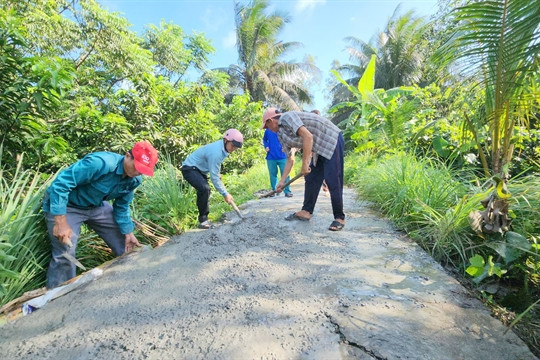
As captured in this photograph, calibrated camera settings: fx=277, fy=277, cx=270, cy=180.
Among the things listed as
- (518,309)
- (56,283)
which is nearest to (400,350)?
(518,309)

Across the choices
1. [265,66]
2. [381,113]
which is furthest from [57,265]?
[265,66]

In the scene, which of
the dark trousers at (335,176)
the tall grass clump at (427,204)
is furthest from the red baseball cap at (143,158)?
the tall grass clump at (427,204)


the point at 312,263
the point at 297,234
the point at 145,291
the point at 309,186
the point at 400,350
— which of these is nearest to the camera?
the point at 400,350

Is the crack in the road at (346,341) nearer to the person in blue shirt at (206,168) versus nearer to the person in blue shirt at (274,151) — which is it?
the person in blue shirt at (206,168)

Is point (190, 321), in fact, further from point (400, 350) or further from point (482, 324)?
point (482, 324)

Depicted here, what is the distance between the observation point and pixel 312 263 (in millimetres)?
2076

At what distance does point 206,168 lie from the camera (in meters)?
3.49

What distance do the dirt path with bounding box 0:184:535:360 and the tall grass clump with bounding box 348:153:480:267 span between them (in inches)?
7.9

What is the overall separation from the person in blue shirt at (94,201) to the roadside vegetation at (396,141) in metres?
0.15

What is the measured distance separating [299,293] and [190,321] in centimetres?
63

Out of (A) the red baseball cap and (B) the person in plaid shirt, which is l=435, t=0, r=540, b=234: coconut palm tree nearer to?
(B) the person in plaid shirt

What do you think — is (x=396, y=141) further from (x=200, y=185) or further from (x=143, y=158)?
(x=143, y=158)

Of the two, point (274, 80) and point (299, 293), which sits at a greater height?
point (274, 80)

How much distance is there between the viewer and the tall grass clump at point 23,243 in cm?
188
